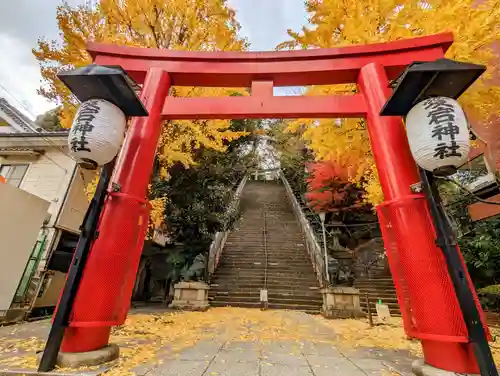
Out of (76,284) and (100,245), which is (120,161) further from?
(76,284)

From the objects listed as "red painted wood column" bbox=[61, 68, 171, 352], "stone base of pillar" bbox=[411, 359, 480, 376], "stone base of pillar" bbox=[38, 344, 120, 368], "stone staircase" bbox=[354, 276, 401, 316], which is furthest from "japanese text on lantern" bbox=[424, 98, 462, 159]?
"stone staircase" bbox=[354, 276, 401, 316]

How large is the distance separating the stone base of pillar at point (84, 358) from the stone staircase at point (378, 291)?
9.16 m

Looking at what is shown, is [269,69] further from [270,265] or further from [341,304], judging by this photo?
[270,265]

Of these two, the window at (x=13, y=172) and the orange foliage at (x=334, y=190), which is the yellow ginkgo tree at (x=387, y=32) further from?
the window at (x=13, y=172)

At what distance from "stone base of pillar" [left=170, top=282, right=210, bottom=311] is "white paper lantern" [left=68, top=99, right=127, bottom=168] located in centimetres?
715

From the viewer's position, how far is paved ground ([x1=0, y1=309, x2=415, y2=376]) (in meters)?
3.42

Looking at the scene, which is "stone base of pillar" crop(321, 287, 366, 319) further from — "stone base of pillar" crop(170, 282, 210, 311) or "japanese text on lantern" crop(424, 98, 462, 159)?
"japanese text on lantern" crop(424, 98, 462, 159)

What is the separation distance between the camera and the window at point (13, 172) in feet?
33.7

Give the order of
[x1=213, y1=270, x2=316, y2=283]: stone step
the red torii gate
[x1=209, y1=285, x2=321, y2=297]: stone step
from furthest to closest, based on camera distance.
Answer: [x1=213, y1=270, x2=316, y2=283]: stone step
[x1=209, y1=285, x2=321, y2=297]: stone step
the red torii gate

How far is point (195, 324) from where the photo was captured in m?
6.70

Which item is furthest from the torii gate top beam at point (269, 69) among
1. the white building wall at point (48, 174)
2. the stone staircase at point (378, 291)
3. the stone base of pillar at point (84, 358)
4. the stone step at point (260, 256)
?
the stone step at point (260, 256)

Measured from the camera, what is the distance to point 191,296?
375 inches

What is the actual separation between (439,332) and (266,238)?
1192 cm

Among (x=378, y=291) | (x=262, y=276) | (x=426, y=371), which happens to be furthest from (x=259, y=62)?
(x=378, y=291)
